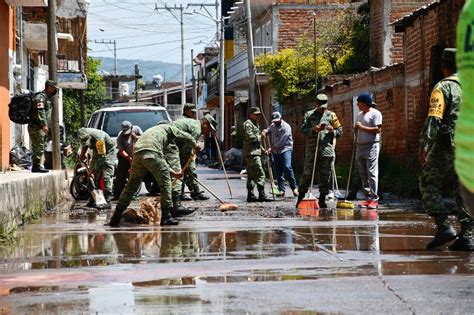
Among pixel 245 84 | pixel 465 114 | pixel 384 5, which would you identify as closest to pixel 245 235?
pixel 465 114

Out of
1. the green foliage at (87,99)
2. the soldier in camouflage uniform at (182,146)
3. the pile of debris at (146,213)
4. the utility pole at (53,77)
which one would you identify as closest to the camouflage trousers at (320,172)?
the soldier in camouflage uniform at (182,146)

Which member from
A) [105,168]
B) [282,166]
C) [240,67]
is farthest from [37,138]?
[240,67]

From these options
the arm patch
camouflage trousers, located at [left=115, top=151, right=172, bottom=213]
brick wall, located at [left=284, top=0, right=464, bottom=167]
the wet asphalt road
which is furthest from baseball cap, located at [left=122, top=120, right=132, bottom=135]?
the arm patch

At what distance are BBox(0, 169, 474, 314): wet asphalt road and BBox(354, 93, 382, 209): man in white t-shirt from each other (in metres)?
3.19

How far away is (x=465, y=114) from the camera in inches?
145

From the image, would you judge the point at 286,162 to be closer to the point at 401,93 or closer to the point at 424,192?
the point at 401,93

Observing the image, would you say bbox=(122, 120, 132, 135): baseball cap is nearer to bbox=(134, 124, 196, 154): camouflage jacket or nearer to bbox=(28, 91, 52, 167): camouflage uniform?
bbox=(28, 91, 52, 167): camouflage uniform

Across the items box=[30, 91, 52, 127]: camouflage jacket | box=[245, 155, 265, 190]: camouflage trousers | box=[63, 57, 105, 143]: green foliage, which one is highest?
box=[63, 57, 105, 143]: green foliage

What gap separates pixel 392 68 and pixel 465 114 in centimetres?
2097

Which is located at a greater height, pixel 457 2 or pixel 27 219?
pixel 457 2

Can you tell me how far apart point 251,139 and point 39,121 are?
4.26 m

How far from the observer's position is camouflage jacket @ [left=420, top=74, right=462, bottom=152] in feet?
31.3

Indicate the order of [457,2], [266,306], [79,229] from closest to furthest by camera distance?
1. [266,306]
2. [79,229]
3. [457,2]

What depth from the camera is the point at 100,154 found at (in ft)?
61.4
